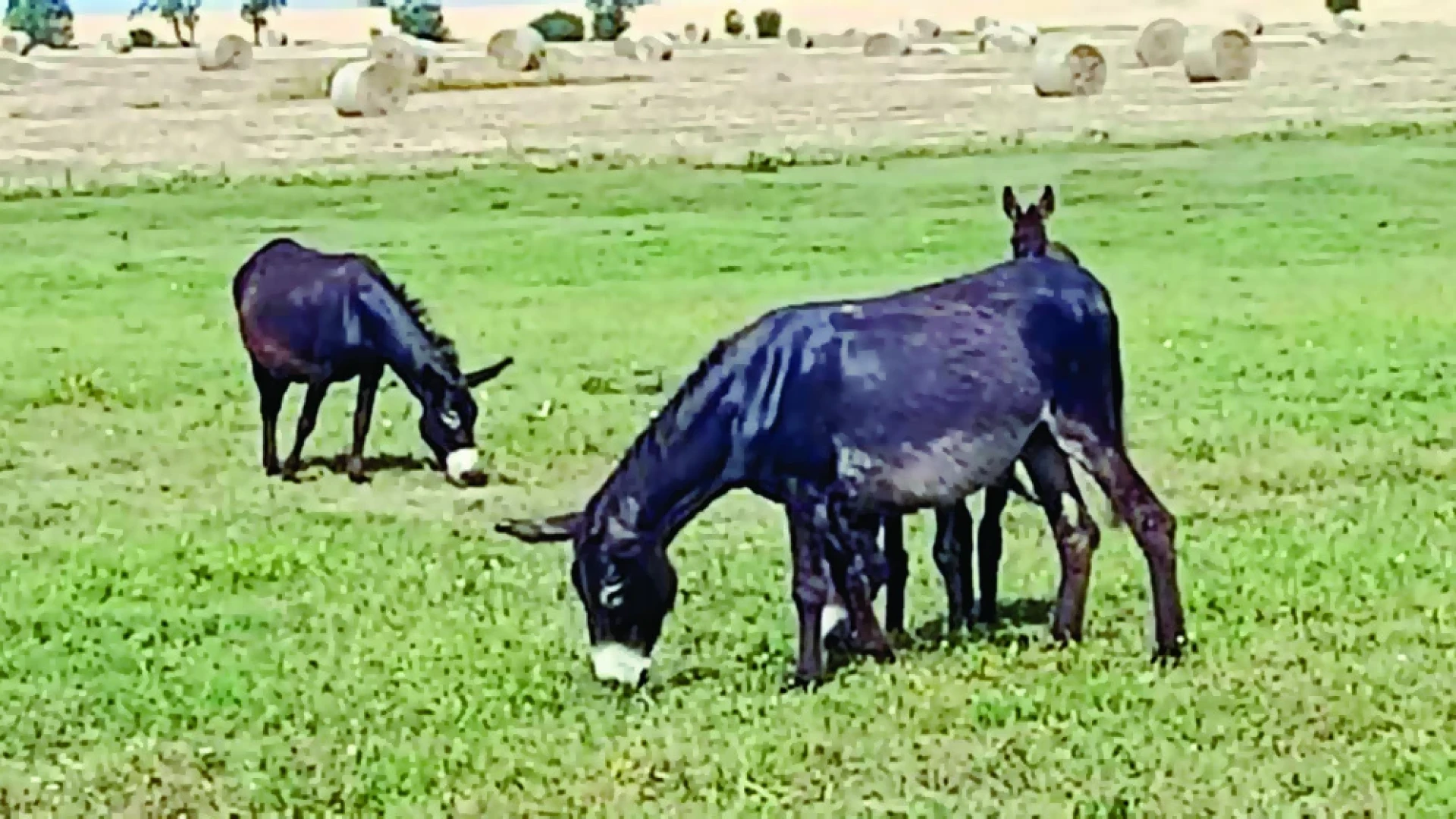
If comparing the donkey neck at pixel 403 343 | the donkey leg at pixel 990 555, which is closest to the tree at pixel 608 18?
the donkey neck at pixel 403 343

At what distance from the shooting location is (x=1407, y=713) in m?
7.75

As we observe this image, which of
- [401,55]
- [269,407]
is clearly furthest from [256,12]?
[269,407]

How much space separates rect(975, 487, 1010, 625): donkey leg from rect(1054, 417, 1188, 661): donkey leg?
642mm

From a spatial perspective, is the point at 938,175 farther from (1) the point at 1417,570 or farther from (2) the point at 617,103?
(1) the point at 1417,570

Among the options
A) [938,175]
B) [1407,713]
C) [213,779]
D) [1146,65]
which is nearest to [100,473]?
[213,779]

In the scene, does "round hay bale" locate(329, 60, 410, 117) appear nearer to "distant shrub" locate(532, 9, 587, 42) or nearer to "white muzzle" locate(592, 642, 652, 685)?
"white muzzle" locate(592, 642, 652, 685)

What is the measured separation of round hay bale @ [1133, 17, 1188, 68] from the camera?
42.5 meters

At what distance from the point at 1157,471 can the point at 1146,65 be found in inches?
1239

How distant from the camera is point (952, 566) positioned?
9.15 m

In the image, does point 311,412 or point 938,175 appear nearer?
point 311,412

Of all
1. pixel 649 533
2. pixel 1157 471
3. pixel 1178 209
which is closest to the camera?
pixel 649 533

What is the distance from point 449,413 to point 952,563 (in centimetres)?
416

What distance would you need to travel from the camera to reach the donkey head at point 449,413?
12.7 meters

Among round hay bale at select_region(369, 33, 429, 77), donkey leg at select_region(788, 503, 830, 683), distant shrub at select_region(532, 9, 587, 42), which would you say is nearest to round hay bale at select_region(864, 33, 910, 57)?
round hay bale at select_region(369, 33, 429, 77)
